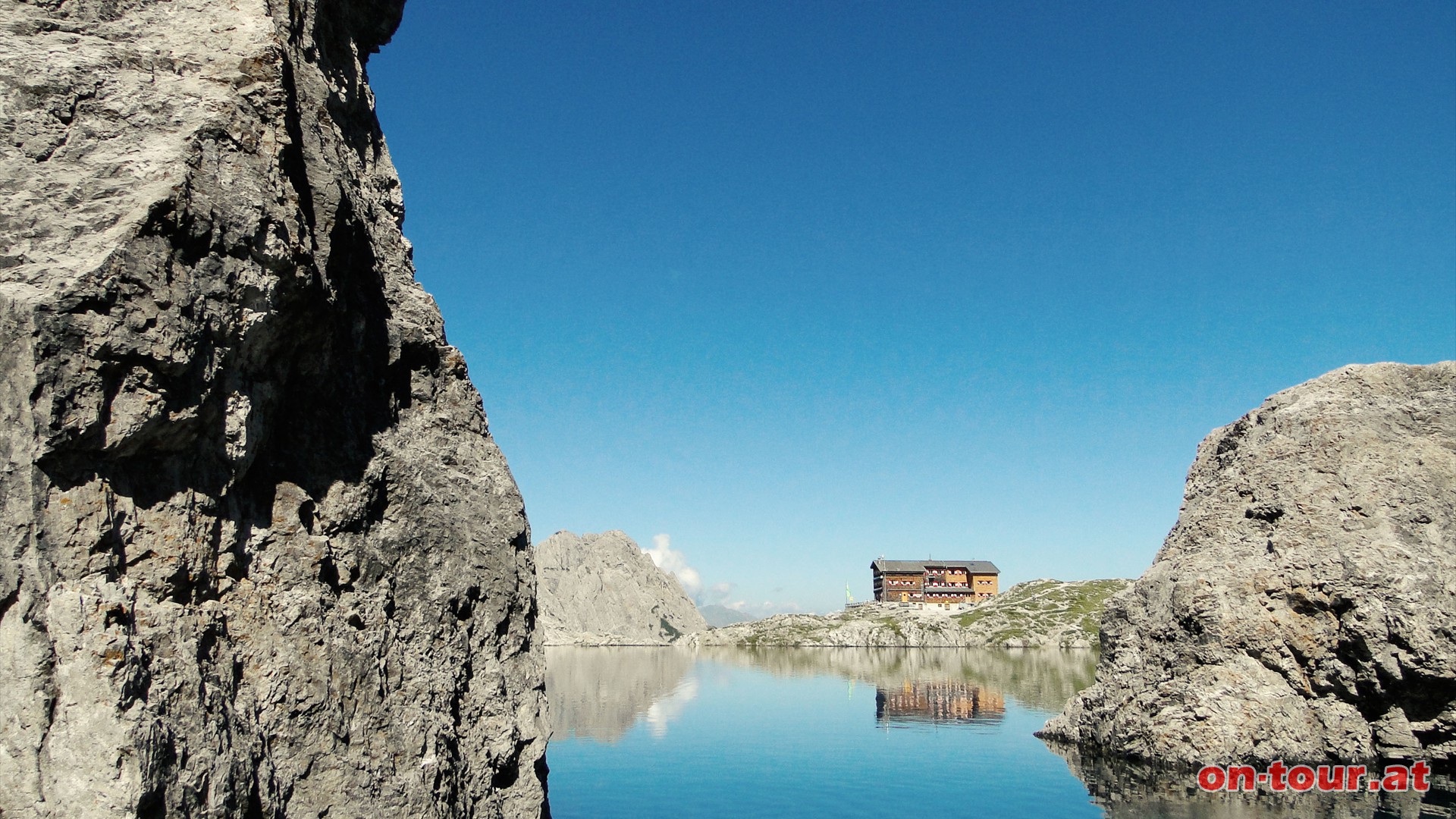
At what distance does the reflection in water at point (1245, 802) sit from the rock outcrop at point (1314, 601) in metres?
2.83

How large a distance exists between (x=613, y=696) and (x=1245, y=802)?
60.7 m

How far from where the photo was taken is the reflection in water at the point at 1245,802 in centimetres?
3394

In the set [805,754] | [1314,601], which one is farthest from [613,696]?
[1314,601]

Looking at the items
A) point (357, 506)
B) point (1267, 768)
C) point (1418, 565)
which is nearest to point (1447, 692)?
point (1418, 565)

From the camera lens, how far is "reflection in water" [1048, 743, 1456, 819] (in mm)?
33938

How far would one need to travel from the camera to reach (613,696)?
85750 mm

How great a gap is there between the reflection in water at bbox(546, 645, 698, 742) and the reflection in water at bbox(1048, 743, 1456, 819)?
84.3 ft

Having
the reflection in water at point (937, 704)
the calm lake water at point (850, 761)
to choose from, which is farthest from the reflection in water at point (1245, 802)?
the reflection in water at point (937, 704)

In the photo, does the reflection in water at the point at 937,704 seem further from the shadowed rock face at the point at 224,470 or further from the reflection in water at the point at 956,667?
the shadowed rock face at the point at 224,470

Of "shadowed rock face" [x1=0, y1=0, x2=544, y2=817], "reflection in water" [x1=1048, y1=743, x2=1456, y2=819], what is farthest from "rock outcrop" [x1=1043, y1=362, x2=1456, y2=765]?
"shadowed rock face" [x1=0, y1=0, x2=544, y2=817]

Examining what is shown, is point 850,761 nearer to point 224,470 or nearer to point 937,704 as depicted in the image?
point 937,704

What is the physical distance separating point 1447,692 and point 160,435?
4953cm

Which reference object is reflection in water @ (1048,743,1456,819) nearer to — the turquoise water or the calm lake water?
the calm lake water

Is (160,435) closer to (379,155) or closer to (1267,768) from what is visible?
(379,155)
